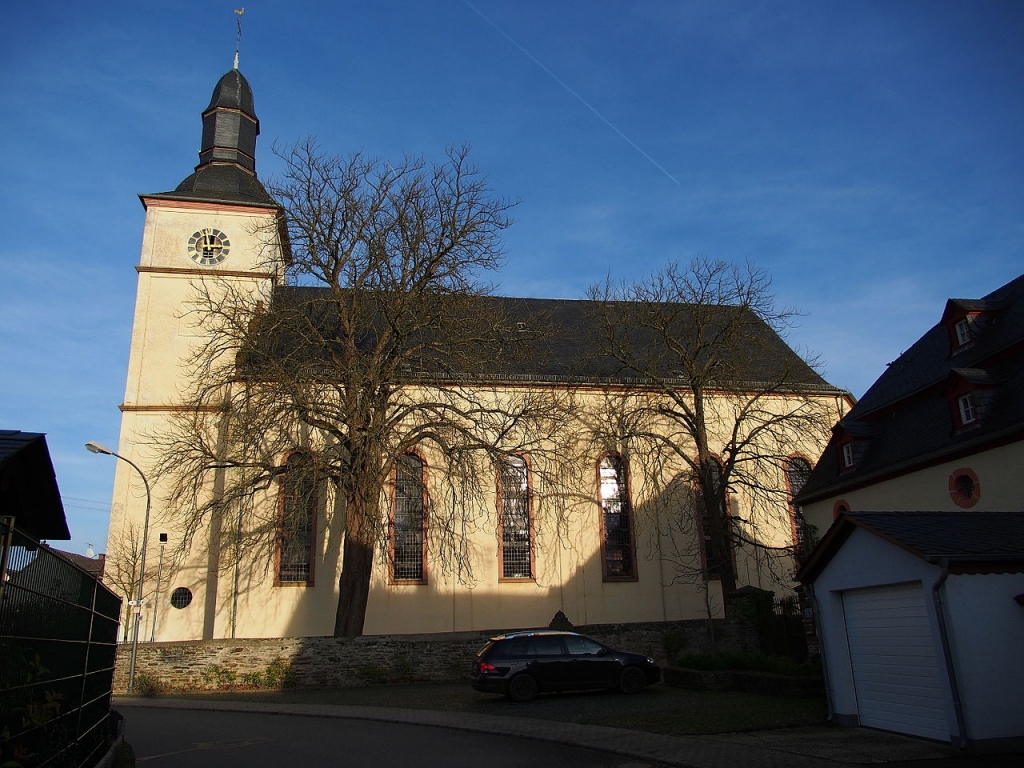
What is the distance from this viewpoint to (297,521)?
19.3 m

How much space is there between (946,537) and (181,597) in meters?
20.5

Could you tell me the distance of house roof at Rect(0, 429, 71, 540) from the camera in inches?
307

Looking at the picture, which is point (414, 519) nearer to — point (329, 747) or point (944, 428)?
point (329, 747)

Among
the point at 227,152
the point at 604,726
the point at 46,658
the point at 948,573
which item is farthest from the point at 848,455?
the point at 227,152

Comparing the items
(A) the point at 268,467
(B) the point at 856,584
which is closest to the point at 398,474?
(A) the point at 268,467

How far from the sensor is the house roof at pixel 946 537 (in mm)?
9914

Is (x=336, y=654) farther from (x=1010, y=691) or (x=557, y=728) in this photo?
(x=1010, y=691)

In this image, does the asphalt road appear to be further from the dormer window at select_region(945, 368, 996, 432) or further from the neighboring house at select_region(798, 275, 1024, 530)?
the dormer window at select_region(945, 368, 996, 432)

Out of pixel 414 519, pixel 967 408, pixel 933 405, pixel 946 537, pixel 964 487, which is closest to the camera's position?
pixel 946 537

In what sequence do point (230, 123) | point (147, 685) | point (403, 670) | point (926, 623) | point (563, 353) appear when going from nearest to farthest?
point (926, 623), point (147, 685), point (403, 670), point (230, 123), point (563, 353)

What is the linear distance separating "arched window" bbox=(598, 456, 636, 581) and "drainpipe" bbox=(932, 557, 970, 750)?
15.2 m

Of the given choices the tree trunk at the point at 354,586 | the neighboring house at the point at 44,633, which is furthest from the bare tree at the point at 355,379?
the neighboring house at the point at 44,633

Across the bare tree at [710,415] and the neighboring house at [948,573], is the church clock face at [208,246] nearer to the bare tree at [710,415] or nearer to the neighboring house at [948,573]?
the bare tree at [710,415]

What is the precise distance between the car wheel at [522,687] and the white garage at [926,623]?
5480 mm
